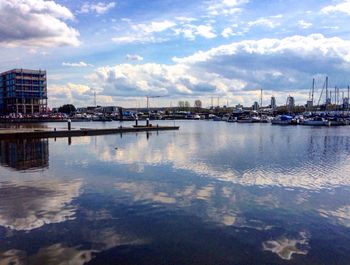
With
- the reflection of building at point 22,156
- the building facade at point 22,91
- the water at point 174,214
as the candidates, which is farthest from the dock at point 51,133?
the building facade at point 22,91

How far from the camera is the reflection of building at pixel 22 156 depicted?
3045cm

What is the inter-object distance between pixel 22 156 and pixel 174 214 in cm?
2431

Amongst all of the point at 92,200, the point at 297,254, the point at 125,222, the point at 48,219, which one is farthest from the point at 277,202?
the point at 48,219

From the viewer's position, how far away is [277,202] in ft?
60.6

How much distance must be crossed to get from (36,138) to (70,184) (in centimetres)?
3598

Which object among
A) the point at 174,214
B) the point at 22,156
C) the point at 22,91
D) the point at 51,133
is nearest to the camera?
the point at 174,214

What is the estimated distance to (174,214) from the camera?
16.1 m

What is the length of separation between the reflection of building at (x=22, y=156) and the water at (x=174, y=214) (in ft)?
1.86

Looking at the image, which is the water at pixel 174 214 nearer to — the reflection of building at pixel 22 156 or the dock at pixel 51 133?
the reflection of building at pixel 22 156

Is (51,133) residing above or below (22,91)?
below

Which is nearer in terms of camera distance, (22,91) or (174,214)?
(174,214)

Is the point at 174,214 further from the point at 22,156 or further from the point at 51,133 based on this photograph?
the point at 51,133

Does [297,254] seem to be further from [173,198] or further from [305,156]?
[305,156]

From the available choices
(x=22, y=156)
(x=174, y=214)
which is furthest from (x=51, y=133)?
(x=174, y=214)
